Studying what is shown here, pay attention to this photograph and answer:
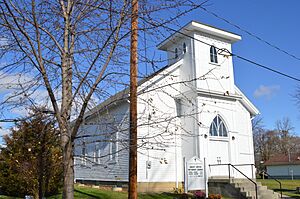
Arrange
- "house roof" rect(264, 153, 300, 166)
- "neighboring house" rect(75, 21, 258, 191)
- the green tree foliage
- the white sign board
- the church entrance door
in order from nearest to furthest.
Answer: the green tree foliage → the white sign board → "neighboring house" rect(75, 21, 258, 191) → the church entrance door → "house roof" rect(264, 153, 300, 166)

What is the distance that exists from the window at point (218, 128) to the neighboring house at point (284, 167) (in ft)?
177

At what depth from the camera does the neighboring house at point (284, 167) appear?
71.0 meters

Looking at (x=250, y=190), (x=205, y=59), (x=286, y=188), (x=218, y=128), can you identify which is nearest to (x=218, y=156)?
(x=218, y=128)

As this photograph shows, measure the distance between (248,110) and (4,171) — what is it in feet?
52.2

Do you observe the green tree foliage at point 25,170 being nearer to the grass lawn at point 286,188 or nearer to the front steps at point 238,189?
the front steps at point 238,189

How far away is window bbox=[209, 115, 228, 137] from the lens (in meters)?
20.5

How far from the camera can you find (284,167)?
73.8 metres

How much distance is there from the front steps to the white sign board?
2.59m

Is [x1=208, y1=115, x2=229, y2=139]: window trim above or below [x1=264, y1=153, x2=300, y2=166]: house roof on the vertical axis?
above

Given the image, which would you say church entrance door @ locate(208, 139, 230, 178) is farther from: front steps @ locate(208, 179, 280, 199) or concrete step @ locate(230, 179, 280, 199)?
concrete step @ locate(230, 179, 280, 199)

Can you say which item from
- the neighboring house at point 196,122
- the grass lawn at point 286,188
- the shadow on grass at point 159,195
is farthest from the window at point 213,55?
the grass lawn at point 286,188

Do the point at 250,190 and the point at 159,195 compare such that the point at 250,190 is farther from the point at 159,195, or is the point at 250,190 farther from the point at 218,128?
the point at 159,195

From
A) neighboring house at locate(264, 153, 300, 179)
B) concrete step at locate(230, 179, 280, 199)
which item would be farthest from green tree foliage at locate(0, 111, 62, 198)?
neighboring house at locate(264, 153, 300, 179)

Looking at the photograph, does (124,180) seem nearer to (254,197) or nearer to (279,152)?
(254,197)
